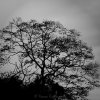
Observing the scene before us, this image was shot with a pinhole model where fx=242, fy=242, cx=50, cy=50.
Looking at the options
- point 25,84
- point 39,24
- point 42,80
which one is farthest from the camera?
point 39,24

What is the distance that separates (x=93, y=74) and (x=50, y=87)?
20.3 feet

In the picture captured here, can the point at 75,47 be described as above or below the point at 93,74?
above

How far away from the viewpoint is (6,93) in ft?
69.4

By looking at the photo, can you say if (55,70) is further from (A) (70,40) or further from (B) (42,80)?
(A) (70,40)

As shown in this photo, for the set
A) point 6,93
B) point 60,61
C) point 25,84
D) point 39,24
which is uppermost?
point 39,24

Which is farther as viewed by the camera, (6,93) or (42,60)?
(42,60)

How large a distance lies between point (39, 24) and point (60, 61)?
5905 mm

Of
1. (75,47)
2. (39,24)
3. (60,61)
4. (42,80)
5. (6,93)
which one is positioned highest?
(39,24)

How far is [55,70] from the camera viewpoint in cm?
3259

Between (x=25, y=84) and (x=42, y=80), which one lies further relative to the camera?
(x=42, y=80)

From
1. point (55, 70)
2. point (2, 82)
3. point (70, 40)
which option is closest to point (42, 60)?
point (55, 70)

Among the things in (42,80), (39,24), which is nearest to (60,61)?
(42,80)

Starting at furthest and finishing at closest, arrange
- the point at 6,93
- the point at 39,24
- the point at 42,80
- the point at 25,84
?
1. the point at 39,24
2. the point at 42,80
3. the point at 25,84
4. the point at 6,93

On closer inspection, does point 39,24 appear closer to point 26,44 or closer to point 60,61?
point 26,44
